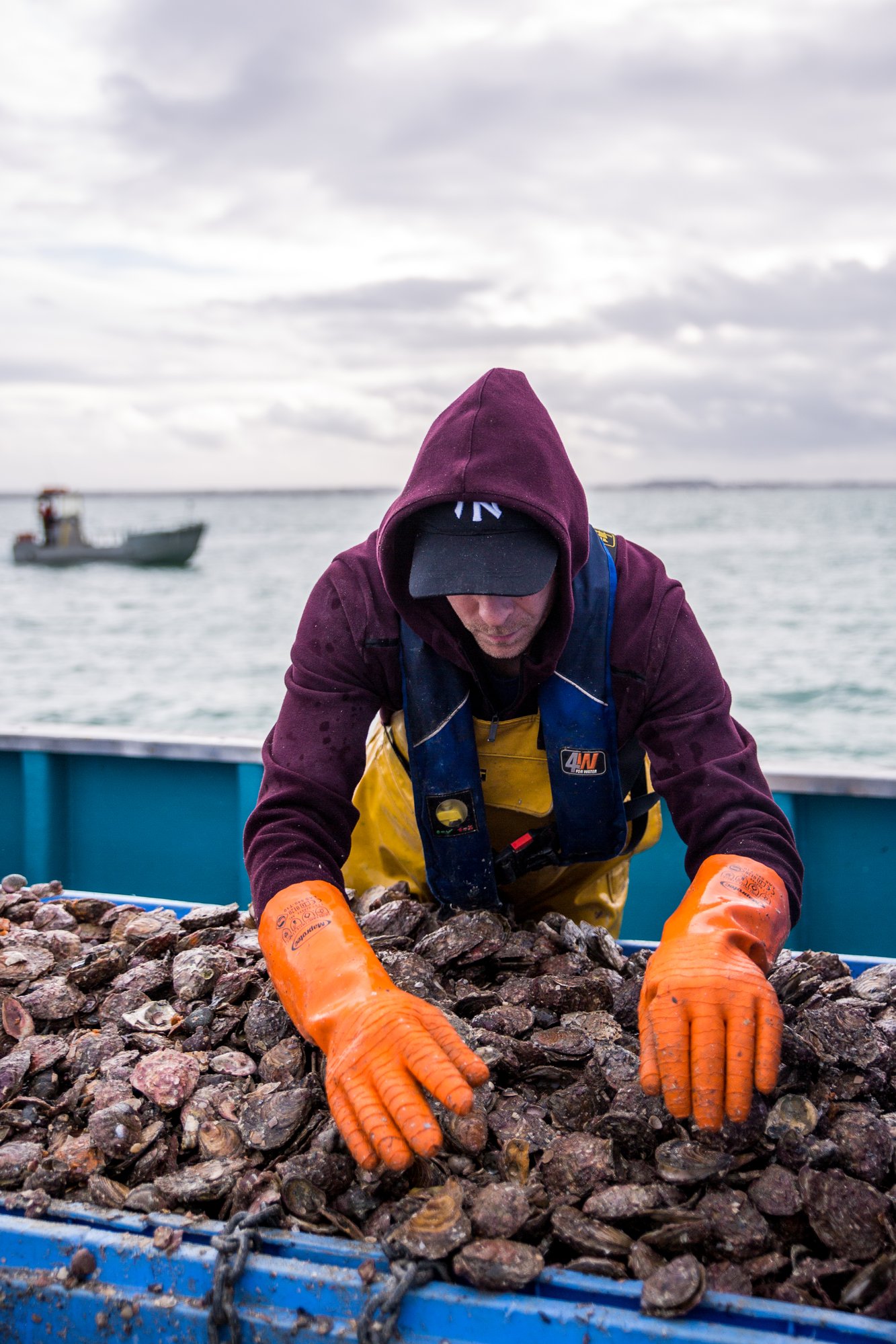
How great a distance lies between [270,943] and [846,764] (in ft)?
7.75

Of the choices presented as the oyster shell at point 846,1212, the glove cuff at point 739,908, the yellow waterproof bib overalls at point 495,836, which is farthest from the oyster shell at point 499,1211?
the yellow waterproof bib overalls at point 495,836

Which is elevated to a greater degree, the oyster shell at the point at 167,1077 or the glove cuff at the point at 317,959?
the glove cuff at the point at 317,959

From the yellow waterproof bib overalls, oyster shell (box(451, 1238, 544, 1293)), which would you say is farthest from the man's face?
oyster shell (box(451, 1238, 544, 1293))

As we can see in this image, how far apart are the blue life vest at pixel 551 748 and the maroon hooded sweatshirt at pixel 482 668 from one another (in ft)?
0.15

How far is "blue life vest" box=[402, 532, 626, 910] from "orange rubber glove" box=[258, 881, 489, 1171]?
1.53 feet

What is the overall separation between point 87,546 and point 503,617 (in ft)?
123

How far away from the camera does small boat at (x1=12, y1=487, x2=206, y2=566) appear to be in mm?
34906

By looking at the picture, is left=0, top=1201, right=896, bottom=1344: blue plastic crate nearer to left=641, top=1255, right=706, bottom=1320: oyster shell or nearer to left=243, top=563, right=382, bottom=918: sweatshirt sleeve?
left=641, top=1255, right=706, bottom=1320: oyster shell

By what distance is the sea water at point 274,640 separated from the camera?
17.3 m

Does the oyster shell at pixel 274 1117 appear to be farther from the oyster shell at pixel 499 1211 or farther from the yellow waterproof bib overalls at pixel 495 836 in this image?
the yellow waterproof bib overalls at pixel 495 836

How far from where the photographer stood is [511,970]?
2305 millimetres

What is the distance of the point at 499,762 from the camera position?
261cm

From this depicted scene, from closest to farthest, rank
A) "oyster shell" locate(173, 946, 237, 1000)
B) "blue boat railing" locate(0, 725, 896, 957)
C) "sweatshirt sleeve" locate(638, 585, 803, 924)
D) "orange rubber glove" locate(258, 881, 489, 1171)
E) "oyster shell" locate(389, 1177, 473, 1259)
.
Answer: "oyster shell" locate(389, 1177, 473, 1259) → "orange rubber glove" locate(258, 881, 489, 1171) → "sweatshirt sleeve" locate(638, 585, 803, 924) → "oyster shell" locate(173, 946, 237, 1000) → "blue boat railing" locate(0, 725, 896, 957)

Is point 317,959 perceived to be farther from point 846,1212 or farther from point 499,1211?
point 846,1212
